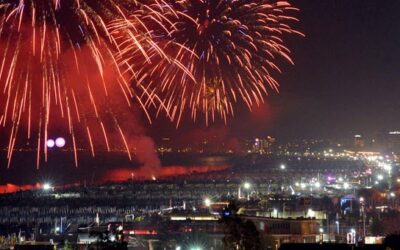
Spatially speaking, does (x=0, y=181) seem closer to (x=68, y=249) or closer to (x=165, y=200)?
(x=165, y=200)

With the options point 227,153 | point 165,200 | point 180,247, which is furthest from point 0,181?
point 227,153

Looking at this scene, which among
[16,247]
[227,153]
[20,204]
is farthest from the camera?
[227,153]

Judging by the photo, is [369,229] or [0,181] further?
[0,181]

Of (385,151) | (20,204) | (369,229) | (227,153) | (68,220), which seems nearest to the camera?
(369,229)

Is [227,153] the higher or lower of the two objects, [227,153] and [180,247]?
the higher

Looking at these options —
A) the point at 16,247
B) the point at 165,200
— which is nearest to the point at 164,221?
the point at 16,247

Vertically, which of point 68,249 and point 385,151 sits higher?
point 385,151

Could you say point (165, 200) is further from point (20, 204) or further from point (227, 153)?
point (227, 153)

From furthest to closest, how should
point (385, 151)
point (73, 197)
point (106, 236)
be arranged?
1. point (385, 151)
2. point (73, 197)
3. point (106, 236)

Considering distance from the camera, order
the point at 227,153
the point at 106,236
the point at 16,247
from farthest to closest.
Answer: the point at 227,153, the point at 16,247, the point at 106,236
